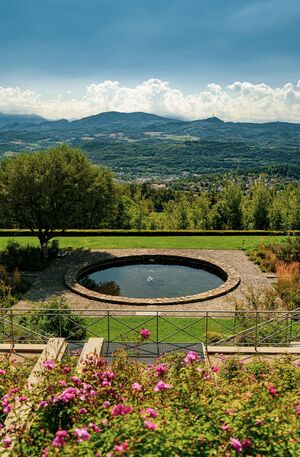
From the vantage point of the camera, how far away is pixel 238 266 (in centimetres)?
2053

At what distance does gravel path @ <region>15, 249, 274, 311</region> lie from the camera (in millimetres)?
15492

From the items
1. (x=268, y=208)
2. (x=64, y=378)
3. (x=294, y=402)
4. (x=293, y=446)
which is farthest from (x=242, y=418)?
(x=268, y=208)

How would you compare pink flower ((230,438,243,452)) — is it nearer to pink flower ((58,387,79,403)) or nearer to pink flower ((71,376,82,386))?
pink flower ((58,387,79,403))

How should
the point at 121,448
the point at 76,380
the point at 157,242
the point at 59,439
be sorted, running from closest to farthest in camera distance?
the point at 121,448 → the point at 59,439 → the point at 76,380 → the point at 157,242

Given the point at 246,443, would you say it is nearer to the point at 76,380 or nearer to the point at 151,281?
the point at 76,380

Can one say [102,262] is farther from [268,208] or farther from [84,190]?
[268,208]

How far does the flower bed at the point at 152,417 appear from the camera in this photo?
12.8ft

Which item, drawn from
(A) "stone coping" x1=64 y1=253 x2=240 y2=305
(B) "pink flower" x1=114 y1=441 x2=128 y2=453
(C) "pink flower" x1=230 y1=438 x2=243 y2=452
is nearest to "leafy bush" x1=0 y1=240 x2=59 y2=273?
(A) "stone coping" x1=64 y1=253 x2=240 y2=305

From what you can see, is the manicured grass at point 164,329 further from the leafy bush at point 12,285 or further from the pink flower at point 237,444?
the pink flower at point 237,444

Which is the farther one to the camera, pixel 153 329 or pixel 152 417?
pixel 153 329

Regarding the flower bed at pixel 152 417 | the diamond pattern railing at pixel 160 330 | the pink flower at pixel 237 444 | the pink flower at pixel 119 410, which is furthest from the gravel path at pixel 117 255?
the pink flower at pixel 237 444

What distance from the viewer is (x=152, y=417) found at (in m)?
4.11

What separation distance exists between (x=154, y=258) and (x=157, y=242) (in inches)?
141

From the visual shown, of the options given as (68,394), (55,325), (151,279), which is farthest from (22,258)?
(68,394)
